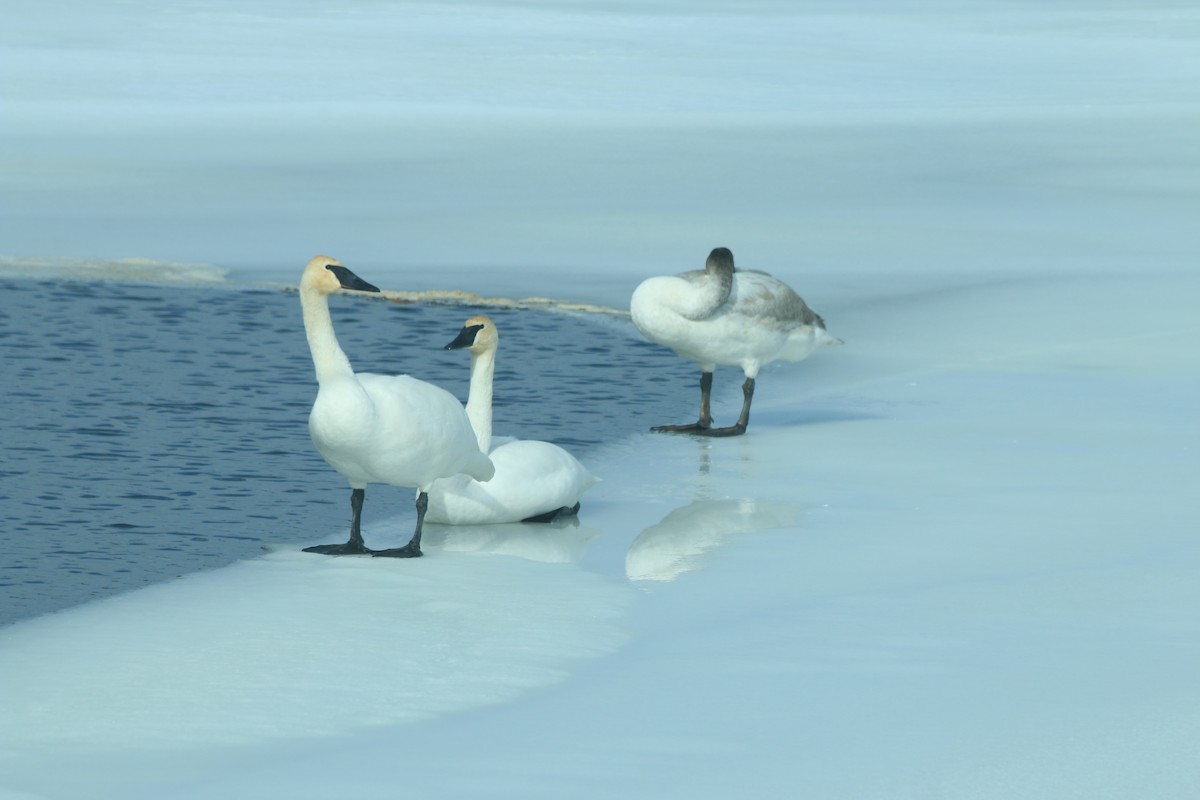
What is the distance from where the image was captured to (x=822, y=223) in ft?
59.4

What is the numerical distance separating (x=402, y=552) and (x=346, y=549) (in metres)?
0.22

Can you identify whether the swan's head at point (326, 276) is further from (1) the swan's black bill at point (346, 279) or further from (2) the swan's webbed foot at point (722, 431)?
(2) the swan's webbed foot at point (722, 431)

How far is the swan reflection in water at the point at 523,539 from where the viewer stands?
25.1 ft

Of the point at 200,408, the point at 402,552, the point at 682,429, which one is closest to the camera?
the point at 402,552

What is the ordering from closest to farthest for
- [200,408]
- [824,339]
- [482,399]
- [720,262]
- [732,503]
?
[482,399], [732,503], [720,262], [200,408], [824,339]

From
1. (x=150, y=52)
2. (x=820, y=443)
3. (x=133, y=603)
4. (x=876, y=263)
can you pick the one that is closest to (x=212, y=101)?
(x=150, y=52)

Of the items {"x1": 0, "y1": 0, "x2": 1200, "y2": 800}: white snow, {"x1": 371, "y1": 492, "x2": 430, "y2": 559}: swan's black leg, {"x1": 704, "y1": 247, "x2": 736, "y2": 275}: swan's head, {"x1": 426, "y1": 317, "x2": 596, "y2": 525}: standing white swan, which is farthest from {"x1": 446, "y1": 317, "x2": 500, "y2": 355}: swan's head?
{"x1": 704, "y1": 247, "x2": 736, "y2": 275}: swan's head

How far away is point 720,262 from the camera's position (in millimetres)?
10055

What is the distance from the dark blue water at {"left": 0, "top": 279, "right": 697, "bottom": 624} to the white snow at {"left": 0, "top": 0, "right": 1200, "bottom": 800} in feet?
1.18

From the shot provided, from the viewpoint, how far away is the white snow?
17.3 ft

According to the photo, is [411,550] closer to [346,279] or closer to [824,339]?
[346,279]

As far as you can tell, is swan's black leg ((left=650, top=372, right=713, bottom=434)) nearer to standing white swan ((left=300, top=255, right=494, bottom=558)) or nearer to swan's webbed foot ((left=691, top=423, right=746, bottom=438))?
swan's webbed foot ((left=691, top=423, right=746, bottom=438))

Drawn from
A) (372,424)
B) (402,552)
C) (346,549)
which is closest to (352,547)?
(346,549)

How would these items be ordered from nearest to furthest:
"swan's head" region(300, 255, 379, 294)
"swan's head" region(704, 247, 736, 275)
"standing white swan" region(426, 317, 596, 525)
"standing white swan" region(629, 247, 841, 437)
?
"swan's head" region(300, 255, 379, 294)
"standing white swan" region(426, 317, 596, 525)
"swan's head" region(704, 247, 736, 275)
"standing white swan" region(629, 247, 841, 437)
